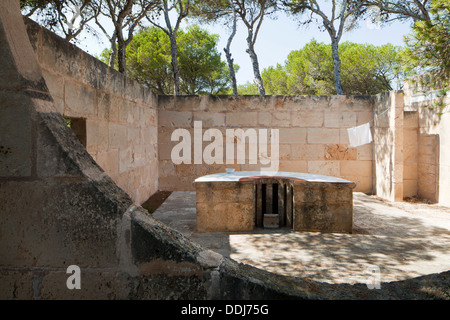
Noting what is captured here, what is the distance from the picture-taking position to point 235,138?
7383 mm

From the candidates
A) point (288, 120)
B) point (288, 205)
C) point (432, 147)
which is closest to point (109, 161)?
point (288, 205)

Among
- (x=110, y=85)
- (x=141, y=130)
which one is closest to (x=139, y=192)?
(x=141, y=130)

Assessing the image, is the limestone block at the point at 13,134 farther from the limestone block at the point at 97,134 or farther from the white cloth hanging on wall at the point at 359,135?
the white cloth hanging on wall at the point at 359,135

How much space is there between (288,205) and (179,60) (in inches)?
584

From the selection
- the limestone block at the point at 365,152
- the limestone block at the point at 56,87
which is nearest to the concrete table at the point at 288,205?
the limestone block at the point at 56,87

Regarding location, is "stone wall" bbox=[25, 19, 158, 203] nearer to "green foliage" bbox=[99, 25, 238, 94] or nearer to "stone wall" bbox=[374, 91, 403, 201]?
"stone wall" bbox=[374, 91, 403, 201]

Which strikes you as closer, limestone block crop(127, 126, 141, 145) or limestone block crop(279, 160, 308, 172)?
limestone block crop(127, 126, 141, 145)

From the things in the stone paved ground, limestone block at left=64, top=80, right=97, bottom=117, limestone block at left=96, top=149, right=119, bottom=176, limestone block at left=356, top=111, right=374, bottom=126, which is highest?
limestone block at left=356, top=111, right=374, bottom=126

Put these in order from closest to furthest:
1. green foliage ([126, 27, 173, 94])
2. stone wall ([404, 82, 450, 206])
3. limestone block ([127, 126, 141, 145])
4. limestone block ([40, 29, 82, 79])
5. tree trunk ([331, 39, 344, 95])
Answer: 1. limestone block ([40, 29, 82, 79])
2. limestone block ([127, 126, 141, 145])
3. stone wall ([404, 82, 450, 206])
4. tree trunk ([331, 39, 344, 95])
5. green foliage ([126, 27, 173, 94])

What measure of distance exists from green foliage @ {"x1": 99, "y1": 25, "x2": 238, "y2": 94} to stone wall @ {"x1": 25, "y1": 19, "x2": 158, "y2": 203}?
37.6 ft

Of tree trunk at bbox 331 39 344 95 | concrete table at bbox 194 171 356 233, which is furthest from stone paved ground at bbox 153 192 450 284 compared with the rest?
tree trunk at bbox 331 39 344 95

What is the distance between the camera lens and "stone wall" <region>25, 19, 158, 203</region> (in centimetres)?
292
